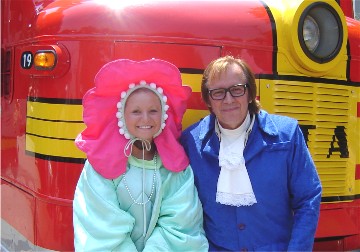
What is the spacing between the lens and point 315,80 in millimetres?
2516

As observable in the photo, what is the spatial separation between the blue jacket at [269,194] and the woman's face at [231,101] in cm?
9

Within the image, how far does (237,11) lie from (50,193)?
1.22 m

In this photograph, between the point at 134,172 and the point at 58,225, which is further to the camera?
the point at 58,225

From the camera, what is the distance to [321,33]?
245 cm

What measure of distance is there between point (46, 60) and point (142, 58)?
43cm

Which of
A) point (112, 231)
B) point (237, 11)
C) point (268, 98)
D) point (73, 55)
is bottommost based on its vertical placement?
point (112, 231)

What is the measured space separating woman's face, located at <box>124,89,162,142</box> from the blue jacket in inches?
9.3

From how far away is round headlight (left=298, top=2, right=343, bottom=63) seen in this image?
2408 millimetres

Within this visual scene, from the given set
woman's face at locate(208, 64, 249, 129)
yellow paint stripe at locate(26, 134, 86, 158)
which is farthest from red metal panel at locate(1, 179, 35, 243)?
woman's face at locate(208, 64, 249, 129)

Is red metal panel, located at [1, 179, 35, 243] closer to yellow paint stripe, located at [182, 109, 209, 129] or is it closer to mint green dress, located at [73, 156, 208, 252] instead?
mint green dress, located at [73, 156, 208, 252]

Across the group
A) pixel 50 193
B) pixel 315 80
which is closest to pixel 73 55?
pixel 50 193

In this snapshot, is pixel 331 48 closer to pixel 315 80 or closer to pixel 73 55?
pixel 315 80

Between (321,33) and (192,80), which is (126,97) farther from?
(321,33)

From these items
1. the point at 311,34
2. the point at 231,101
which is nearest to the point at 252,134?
the point at 231,101
